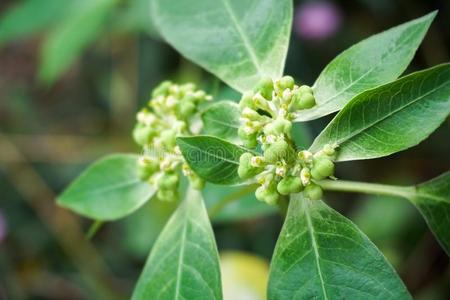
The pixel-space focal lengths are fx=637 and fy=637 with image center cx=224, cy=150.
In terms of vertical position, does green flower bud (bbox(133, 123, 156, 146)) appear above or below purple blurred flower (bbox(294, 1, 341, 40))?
below

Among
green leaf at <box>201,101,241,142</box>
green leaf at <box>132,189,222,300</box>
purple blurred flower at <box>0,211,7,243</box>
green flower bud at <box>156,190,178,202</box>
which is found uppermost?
green leaf at <box>201,101,241,142</box>

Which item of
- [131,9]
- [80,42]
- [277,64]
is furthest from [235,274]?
[131,9]

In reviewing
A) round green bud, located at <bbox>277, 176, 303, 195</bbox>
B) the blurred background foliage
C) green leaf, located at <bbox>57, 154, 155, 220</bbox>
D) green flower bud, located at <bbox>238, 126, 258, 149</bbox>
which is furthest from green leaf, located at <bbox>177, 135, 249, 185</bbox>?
the blurred background foliage

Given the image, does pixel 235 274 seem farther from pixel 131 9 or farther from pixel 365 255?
pixel 131 9

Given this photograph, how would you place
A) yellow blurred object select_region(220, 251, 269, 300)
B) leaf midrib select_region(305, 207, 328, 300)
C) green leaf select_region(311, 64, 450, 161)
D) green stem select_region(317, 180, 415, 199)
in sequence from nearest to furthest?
green leaf select_region(311, 64, 450, 161)
leaf midrib select_region(305, 207, 328, 300)
green stem select_region(317, 180, 415, 199)
yellow blurred object select_region(220, 251, 269, 300)

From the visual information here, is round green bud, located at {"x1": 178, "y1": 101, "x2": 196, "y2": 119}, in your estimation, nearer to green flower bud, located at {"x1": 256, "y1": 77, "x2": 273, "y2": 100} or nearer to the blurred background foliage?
green flower bud, located at {"x1": 256, "y1": 77, "x2": 273, "y2": 100}

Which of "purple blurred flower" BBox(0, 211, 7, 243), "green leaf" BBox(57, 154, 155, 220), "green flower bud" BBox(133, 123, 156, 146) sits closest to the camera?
"green flower bud" BBox(133, 123, 156, 146)
